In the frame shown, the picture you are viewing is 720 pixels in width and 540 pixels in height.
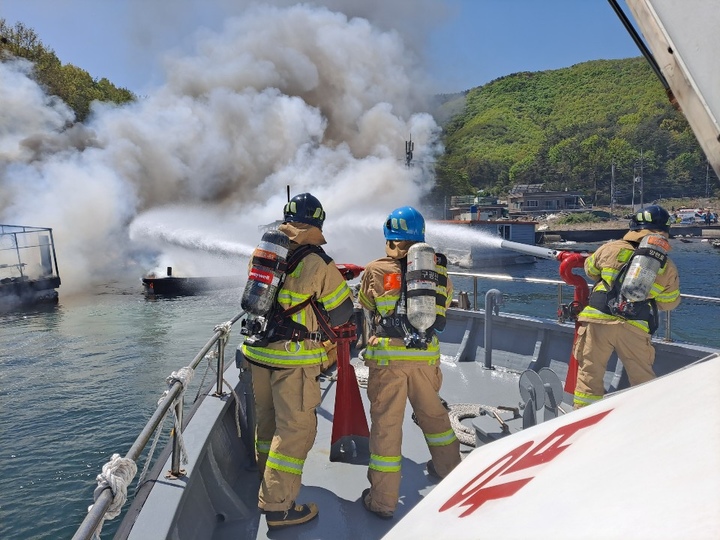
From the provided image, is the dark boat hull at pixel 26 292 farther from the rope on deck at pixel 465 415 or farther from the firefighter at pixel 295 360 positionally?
the firefighter at pixel 295 360

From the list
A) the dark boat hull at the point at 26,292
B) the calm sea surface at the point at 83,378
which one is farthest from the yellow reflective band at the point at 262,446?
the dark boat hull at the point at 26,292

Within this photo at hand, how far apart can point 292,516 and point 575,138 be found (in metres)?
127

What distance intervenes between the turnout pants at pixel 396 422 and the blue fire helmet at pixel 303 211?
998 mm

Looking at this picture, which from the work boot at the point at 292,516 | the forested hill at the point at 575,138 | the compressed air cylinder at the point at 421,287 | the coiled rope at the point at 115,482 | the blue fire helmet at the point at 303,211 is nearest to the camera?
the coiled rope at the point at 115,482

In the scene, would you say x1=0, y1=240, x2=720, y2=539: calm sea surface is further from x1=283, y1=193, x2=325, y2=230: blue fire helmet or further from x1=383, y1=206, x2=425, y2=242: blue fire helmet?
x1=383, y1=206, x2=425, y2=242: blue fire helmet

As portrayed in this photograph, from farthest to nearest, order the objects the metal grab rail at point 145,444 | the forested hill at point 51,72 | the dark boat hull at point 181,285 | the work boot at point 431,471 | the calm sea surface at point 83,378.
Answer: the forested hill at point 51,72, the dark boat hull at point 181,285, the calm sea surface at point 83,378, the work boot at point 431,471, the metal grab rail at point 145,444

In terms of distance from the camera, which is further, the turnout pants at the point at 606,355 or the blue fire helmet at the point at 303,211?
the turnout pants at the point at 606,355

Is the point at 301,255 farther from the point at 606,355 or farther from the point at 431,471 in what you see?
the point at 606,355

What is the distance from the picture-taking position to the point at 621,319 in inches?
159

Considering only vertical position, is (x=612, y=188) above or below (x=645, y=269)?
below

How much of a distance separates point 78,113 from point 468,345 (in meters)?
53.4

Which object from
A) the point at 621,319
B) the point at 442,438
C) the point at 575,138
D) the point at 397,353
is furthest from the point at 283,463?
the point at 575,138

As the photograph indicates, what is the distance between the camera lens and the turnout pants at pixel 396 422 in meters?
3.14

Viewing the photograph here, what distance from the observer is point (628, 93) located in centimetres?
14075
